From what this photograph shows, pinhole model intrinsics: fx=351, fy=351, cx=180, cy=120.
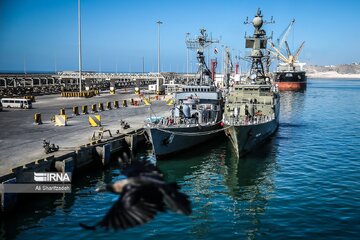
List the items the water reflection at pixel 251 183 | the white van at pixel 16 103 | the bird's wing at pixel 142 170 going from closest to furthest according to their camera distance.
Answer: the bird's wing at pixel 142 170
the water reflection at pixel 251 183
the white van at pixel 16 103

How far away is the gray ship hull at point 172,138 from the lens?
121ft

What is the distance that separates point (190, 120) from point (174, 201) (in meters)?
32.9

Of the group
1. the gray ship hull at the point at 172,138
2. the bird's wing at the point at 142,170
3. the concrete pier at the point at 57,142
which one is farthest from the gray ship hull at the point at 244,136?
the bird's wing at the point at 142,170

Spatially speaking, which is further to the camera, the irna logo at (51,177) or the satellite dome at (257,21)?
the satellite dome at (257,21)

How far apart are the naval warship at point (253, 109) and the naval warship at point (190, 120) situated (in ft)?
7.59

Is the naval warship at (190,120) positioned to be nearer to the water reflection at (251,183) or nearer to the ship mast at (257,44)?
the water reflection at (251,183)

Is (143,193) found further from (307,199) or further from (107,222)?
(307,199)

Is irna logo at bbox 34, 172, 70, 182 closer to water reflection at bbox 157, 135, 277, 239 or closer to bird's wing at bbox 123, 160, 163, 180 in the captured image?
water reflection at bbox 157, 135, 277, 239

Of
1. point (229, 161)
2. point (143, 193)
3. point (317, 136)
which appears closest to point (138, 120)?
point (229, 161)

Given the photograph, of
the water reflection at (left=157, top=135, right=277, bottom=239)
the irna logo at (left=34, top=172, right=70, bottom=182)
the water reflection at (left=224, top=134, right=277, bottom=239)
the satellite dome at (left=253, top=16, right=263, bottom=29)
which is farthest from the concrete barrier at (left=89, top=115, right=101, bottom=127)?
the satellite dome at (left=253, top=16, right=263, bottom=29)

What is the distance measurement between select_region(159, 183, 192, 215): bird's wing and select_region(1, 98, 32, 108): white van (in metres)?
61.3

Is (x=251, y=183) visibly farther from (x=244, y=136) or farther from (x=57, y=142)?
(x=57, y=142)

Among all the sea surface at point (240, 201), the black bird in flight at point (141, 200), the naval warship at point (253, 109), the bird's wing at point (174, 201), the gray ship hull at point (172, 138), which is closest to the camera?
the bird's wing at point (174, 201)

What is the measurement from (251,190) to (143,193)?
69.8 ft
